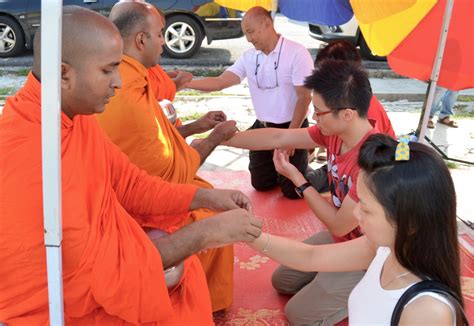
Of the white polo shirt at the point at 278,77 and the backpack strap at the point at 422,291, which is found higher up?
the white polo shirt at the point at 278,77

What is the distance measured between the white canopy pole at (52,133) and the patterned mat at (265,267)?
5.33 ft

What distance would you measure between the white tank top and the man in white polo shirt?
7.84ft

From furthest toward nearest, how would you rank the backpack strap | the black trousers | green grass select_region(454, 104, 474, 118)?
green grass select_region(454, 104, 474, 118) → the black trousers → the backpack strap

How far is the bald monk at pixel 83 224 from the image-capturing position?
65.7 inches

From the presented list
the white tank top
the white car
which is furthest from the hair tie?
the white car

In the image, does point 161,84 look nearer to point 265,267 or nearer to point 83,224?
point 265,267

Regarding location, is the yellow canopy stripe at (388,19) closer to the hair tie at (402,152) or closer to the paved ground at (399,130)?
the paved ground at (399,130)

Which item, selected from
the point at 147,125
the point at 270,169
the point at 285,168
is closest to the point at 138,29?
the point at 147,125

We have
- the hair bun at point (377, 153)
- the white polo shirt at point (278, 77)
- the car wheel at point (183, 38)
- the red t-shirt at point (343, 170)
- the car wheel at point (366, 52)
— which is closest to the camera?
the hair bun at point (377, 153)

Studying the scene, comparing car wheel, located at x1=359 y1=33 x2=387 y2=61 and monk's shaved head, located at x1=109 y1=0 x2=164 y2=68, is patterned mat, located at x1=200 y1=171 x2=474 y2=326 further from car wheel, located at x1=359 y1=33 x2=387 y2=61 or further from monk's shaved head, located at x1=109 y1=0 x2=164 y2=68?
car wheel, located at x1=359 y1=33 x2=387 y2=61

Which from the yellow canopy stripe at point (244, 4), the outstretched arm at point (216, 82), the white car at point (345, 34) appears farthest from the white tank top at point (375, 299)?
the white car at point (345, 34)

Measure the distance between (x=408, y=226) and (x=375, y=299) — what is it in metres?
0.28

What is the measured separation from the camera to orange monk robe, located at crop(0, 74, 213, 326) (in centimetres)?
166

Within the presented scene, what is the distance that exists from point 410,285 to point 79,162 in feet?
3.66
